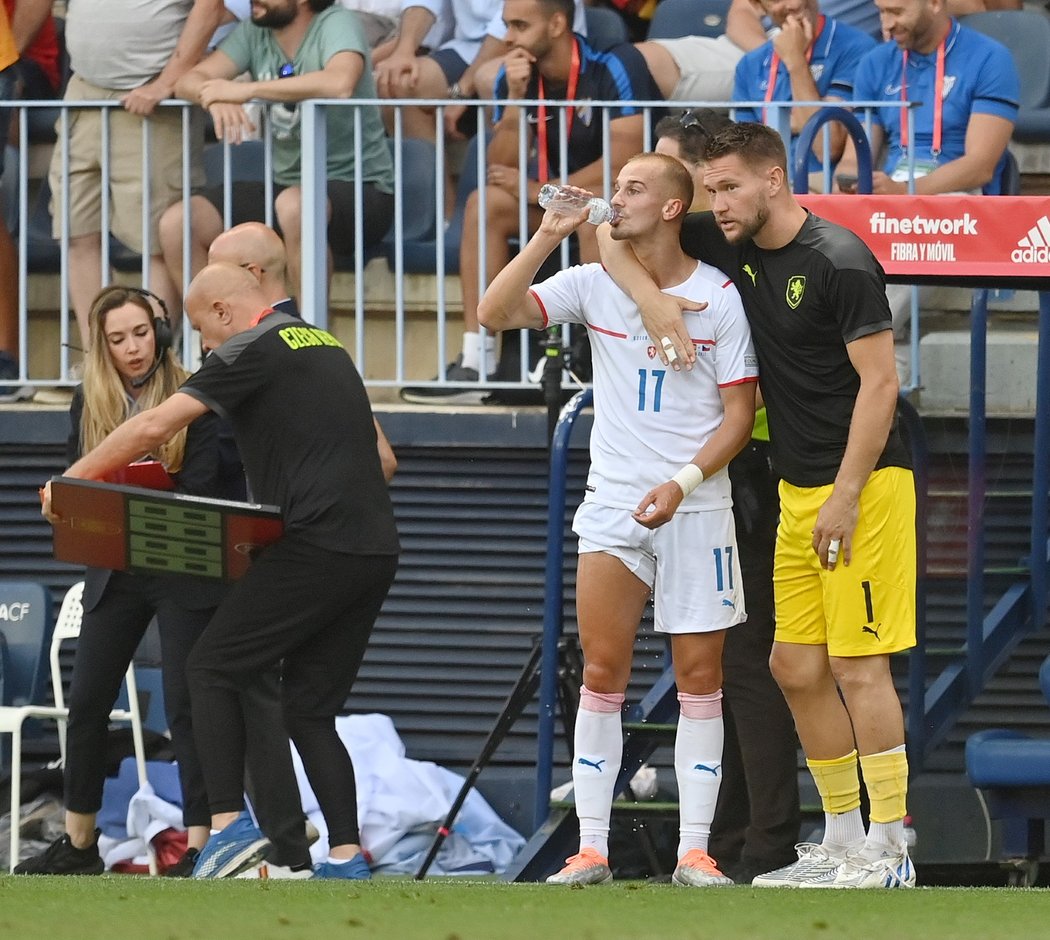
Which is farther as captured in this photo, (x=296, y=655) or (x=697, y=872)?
(x=296, y=655)

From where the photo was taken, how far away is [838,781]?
5.56m

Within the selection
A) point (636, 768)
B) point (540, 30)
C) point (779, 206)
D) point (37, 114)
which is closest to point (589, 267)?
point (779, 206)

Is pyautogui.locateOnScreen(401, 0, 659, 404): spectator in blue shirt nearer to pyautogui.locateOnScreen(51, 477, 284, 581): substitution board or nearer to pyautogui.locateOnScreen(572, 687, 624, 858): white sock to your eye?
pyautogui.locateOnScreen(51, 477, 284, 581): substitution board

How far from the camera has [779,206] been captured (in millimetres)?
5473

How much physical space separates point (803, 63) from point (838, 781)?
12.7 ft

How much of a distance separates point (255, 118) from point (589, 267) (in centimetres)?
325

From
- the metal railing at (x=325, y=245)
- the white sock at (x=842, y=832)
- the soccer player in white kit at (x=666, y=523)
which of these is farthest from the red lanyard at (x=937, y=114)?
the white sock at (x=842, y=832)

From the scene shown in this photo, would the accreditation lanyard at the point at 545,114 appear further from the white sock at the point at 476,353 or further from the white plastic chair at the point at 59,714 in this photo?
the white plastic chair at the point at 59,714

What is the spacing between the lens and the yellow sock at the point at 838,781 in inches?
219

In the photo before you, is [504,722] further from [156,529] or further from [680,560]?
[680,560]

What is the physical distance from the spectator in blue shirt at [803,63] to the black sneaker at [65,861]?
408 centimetres

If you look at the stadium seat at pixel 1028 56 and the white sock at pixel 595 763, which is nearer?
the white sock at pixel 595 763

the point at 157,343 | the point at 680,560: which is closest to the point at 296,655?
the point at 157,343

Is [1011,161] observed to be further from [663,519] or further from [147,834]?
[147,834]
